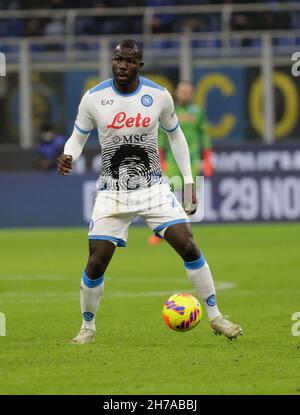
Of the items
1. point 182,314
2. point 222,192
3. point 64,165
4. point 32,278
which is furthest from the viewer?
point 222,192

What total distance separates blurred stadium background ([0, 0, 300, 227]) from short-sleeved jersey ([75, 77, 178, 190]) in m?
13.0

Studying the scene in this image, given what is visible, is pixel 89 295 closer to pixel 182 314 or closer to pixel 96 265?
pixel 96 265

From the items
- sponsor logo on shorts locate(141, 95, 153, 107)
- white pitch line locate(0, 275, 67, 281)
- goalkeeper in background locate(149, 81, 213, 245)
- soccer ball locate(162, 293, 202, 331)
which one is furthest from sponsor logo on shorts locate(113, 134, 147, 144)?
goalkeeper in background locate(149, 81, 213, 245)

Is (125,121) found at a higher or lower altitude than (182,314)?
higher

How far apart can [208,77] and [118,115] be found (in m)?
15.3

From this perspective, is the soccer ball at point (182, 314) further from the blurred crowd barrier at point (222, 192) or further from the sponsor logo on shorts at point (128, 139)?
the blurred crowd barrier at point (222, 192)

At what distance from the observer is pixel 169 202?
9.38 meters

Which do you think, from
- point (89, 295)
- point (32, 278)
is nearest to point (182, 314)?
point (89, 295)

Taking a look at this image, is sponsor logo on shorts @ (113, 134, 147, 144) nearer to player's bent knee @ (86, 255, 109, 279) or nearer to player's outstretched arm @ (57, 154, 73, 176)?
player's outstretched arm @ (57, 154, 73, 176)

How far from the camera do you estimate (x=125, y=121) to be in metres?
9.22

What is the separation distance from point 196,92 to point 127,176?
15.3 meters

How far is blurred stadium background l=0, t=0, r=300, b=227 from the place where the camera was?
22.5m

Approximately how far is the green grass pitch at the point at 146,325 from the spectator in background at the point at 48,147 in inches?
193

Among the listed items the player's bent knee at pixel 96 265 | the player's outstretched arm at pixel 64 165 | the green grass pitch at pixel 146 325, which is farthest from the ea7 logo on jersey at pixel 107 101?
the green grass pitch at pixel 146 325
